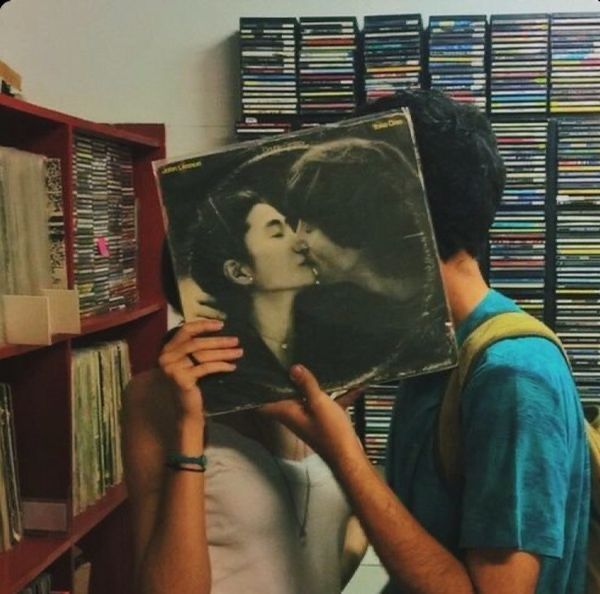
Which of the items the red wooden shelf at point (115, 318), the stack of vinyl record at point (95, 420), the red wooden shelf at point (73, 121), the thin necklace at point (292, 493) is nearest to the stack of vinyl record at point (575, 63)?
the red wooden shelf at point (73, 121)

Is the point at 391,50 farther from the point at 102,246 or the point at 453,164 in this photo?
the point at 453,164

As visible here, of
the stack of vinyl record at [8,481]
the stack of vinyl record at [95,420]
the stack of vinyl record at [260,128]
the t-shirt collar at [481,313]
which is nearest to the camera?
the t-shirt collar at [481,313]

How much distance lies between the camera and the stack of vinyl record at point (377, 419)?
2273 mm

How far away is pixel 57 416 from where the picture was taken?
1.77 m

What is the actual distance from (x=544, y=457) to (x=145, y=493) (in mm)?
507

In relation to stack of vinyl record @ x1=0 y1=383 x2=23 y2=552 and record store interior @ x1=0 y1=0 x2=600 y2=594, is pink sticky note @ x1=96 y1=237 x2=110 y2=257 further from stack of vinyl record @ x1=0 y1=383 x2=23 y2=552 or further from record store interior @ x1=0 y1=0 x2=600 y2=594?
stack of vinyl record @ x1=0 y1=383 x2=23 y2=552

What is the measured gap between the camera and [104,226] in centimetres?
212

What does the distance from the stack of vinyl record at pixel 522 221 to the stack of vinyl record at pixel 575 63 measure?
0.10 metres

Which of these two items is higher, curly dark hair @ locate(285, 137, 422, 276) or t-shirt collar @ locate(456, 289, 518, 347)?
curly dark hair @ locate(285, 137, 422, 276)

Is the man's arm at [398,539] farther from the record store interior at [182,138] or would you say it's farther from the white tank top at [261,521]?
the record store interior at [182,138]

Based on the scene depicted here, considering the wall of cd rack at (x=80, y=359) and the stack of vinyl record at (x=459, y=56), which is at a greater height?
the stack of vinyl record at (x=459, y=56)

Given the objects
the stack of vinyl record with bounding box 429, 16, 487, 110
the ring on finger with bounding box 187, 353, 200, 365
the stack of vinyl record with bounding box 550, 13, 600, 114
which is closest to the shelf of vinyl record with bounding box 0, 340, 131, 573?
the ring on finger with bounding box 187, 353, 200, 365

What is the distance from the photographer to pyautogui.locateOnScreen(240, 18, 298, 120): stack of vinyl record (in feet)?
7.36

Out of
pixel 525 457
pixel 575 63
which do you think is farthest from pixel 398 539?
pixel 575 63
